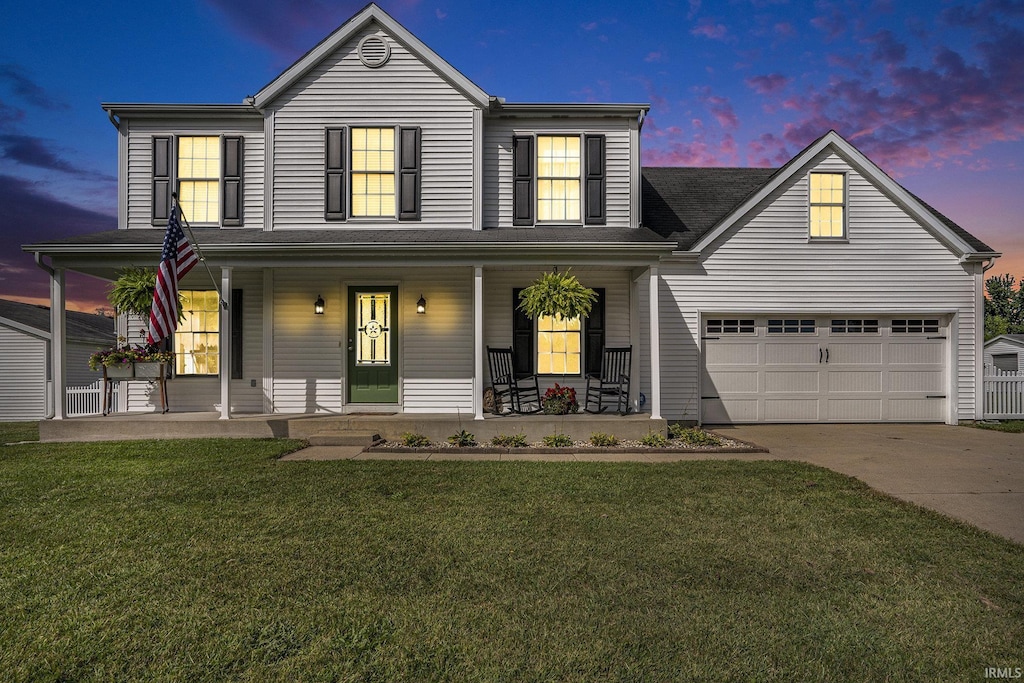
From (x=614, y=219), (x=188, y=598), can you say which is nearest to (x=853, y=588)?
(x=188, y=598)

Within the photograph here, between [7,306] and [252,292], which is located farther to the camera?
[7,306]

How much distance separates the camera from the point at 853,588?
295 cm

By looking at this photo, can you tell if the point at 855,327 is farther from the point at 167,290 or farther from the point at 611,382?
the point at 167,290

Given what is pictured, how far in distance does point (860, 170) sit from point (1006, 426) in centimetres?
568

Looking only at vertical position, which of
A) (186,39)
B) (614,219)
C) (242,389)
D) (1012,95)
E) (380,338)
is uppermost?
(186,39)

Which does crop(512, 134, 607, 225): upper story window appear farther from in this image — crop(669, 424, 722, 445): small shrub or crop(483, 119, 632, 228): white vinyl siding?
crop(669, 424, 722, 445): small shrub

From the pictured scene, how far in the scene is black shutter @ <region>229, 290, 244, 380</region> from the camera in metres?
9.35

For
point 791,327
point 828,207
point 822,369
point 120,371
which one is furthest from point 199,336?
point 828,207

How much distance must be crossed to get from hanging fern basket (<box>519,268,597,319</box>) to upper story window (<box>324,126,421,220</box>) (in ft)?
9.42

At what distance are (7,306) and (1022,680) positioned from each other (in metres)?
27.7

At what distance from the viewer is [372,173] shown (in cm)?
927

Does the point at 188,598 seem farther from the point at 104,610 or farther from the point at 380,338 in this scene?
the point at 380,338

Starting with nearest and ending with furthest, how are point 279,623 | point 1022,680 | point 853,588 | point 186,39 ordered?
point 1022,680
point 279,623
point 853,588
point 186,39

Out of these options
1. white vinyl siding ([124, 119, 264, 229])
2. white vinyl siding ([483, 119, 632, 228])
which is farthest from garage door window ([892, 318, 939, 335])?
white vinyl siding ([124, 119, 264, 229])
